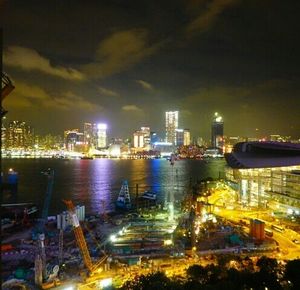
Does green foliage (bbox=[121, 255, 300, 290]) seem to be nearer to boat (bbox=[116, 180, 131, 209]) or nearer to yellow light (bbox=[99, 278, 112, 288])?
yellow light (bbox=[99, 278, 112, 288])

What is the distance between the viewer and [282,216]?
1784 cm

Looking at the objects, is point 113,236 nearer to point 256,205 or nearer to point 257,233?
point 257,233

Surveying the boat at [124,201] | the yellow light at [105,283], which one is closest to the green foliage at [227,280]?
the yellow light at [105,283]

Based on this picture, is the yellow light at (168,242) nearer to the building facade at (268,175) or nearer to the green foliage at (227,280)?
the green foliage at (227,280)

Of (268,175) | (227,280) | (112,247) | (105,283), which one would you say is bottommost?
(105,283)

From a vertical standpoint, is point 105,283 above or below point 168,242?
below

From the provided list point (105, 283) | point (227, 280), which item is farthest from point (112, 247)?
point (227, 280)

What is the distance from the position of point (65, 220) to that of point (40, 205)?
392 inches

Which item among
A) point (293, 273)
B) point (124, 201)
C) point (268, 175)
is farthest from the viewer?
point (124, 201)

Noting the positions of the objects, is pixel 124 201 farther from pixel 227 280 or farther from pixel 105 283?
pixel 227 280

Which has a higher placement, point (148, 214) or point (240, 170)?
point (240, 170)

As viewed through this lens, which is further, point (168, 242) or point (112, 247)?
point (168, 242)

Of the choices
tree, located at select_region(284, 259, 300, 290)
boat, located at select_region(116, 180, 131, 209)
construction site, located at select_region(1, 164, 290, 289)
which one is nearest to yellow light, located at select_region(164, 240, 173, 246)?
construction site, located at select_region(1, 164, 290, 289)

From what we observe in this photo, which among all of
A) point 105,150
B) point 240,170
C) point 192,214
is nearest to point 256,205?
point 240,170
